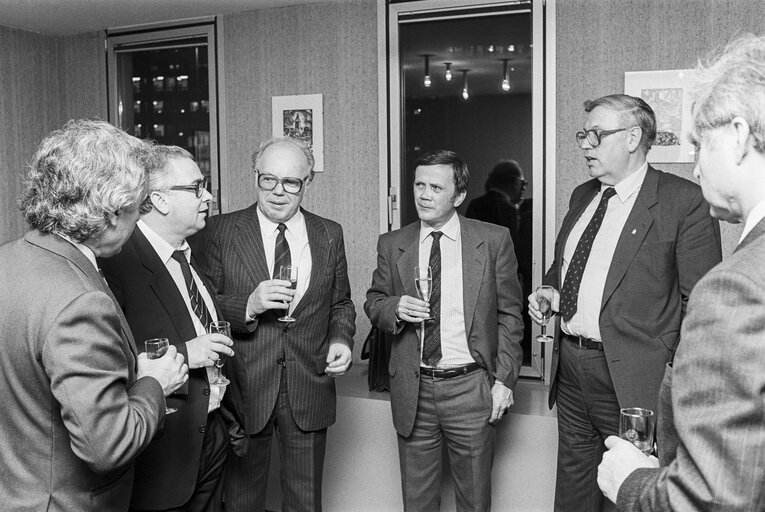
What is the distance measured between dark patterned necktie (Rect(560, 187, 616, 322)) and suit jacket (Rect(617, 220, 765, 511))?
168 cm

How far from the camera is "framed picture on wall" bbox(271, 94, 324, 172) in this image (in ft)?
16.3

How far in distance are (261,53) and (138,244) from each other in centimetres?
311

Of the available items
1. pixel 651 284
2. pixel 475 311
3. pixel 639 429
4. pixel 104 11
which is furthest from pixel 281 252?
pixel 104 11

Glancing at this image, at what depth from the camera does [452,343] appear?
9.87 feet

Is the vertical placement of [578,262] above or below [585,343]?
above

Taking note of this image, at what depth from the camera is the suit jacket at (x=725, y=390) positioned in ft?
3.69

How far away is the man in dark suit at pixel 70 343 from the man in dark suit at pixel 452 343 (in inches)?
56.1

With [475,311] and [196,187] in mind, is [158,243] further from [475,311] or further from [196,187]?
[475,311]

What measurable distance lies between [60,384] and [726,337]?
1.29m

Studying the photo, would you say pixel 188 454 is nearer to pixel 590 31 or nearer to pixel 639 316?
pixel 639 316

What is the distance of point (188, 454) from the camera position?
7.45 ft

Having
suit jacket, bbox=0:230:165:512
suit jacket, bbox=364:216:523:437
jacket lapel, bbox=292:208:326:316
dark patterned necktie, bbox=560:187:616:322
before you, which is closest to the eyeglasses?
jacket lapel, bbox=292:208:326:316

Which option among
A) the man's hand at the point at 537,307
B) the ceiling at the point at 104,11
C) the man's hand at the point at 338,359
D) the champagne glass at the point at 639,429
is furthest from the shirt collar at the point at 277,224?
the ceiling at the point at 104,11

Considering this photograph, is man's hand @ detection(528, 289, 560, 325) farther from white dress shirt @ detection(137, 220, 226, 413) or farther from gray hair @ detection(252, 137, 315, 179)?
white dress shirt @ detection(137, 220, 226, 413)
